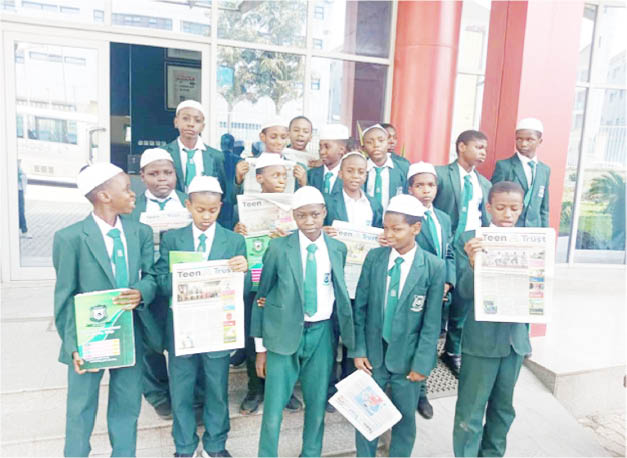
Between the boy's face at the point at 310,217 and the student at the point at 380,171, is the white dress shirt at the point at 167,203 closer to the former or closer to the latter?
the boy's face at the point at 310,217

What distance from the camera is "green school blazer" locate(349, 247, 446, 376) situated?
9.16ft

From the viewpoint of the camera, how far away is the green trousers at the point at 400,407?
9.49ft

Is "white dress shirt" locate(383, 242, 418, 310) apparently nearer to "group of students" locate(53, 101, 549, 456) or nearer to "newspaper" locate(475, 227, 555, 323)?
"group of students" locate(53, 101, 549, 456)

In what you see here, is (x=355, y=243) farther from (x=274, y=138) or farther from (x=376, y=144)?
(x=274, y=138)

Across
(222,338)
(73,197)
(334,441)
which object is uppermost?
(73,197)

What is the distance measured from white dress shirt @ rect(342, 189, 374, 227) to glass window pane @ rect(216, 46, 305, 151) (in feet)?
10.0

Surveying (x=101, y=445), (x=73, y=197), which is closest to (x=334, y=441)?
(x=101, y=445)

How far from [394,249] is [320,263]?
0.46m

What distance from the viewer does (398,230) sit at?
2.77 m

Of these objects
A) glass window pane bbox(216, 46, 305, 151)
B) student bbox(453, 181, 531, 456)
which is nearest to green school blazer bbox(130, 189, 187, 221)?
student bbox(453, 181, 531, 456)

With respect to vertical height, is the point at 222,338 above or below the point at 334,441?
above

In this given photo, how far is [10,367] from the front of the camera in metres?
3.77

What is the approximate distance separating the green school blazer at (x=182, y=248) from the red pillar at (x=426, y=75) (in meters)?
3.95

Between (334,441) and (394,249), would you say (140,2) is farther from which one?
(334,441)
